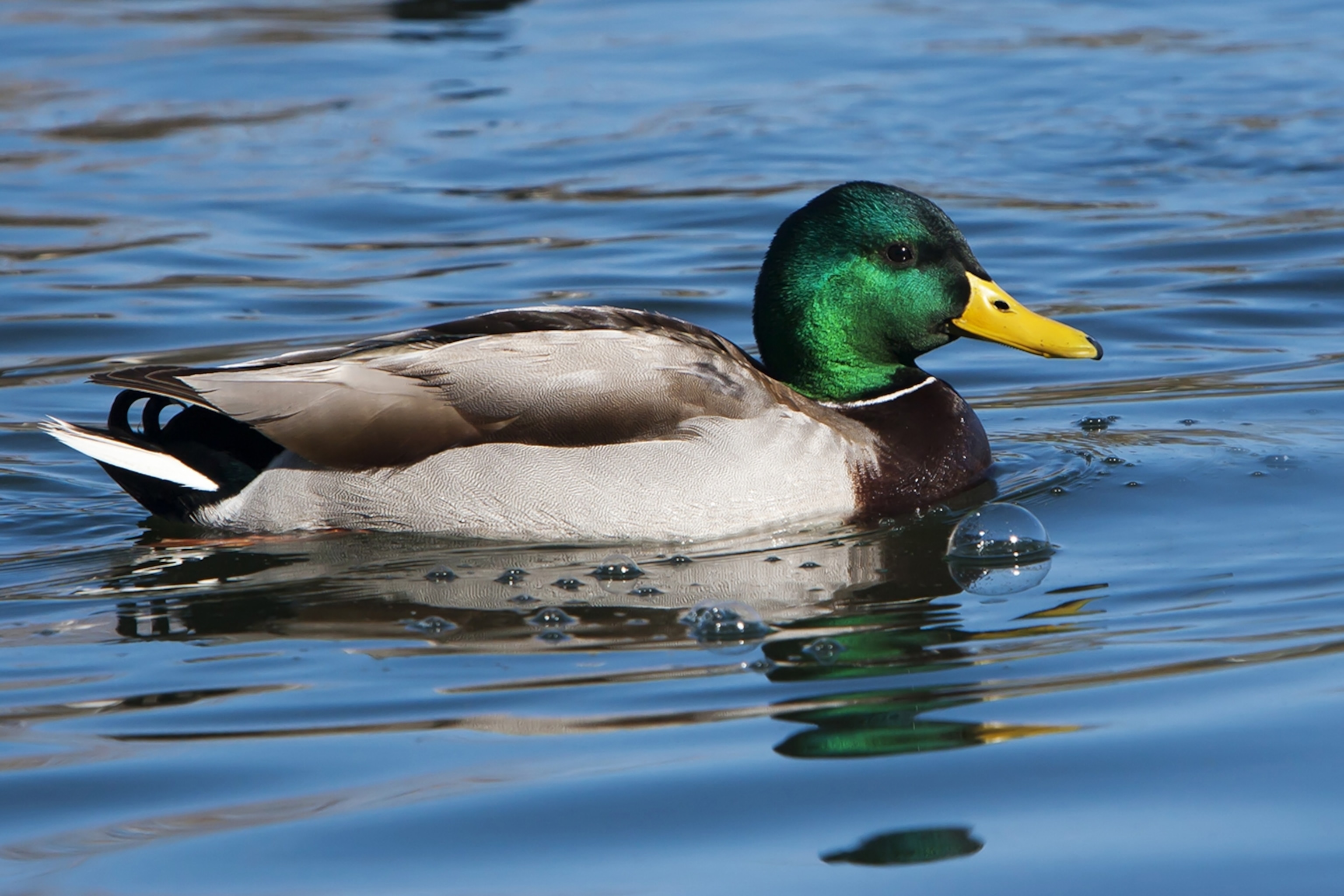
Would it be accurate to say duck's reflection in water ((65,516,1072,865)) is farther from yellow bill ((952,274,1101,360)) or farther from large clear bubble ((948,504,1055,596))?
yellow bill ((952,274,1101,360))

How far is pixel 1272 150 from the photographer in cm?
1163

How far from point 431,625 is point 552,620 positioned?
32 cm

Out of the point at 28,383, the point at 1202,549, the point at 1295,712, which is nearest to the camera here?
the point at 1295,712

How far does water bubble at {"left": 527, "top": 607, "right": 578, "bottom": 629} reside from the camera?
4.89m

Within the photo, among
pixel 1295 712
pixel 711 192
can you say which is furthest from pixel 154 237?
pixel 1295 712

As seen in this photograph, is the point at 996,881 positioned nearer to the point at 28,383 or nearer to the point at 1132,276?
the point at 28,383

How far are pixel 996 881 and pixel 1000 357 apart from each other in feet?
17.0

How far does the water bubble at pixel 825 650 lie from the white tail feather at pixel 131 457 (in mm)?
2253

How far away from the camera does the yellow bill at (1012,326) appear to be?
6121 mm

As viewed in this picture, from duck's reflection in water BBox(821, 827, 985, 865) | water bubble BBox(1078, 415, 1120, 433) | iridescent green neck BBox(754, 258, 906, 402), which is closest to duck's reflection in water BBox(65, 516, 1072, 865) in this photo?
duck's reflection in water BBox(821, 827, 985, 865)

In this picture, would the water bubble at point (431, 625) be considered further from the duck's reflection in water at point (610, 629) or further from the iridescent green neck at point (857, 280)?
the iridescent green neck at point (857, 280)

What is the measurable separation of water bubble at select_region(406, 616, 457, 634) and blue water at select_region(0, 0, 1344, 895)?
1.5 inches

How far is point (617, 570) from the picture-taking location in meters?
5.41

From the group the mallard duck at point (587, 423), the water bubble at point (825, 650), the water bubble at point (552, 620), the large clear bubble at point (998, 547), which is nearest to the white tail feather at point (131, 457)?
the mallard duck at point (587, 423)
